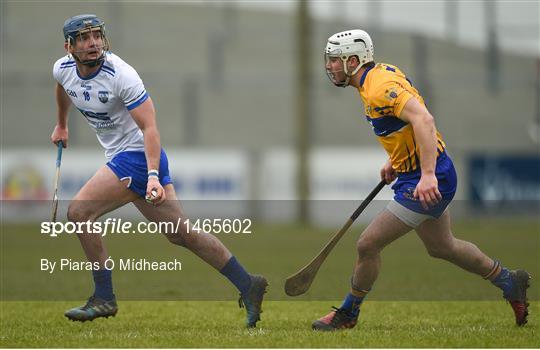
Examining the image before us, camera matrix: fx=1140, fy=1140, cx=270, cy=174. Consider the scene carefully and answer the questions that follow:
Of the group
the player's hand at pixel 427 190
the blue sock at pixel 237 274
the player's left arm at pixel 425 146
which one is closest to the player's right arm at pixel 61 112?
the blue sock at pixel 237 274

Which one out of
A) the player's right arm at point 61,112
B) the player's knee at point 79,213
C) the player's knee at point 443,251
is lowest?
the player's knee at point 443,251

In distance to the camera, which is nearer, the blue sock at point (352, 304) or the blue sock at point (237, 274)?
the blue sock at point (352, 304)

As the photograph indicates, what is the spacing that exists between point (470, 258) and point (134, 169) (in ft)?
8.05

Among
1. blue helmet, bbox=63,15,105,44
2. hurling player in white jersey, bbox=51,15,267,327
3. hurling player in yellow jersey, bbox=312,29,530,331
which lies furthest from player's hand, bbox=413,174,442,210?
blue helmet, bbox=63,15,105,44

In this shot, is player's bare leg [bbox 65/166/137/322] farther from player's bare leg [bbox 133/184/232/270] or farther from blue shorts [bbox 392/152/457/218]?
blue shorts [bbox 392/152/457/218]

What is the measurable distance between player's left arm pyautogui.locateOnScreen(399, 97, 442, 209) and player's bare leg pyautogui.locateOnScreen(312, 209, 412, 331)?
0.42 m

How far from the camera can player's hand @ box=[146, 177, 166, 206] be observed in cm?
764

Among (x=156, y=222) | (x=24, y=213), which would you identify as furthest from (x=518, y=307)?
(x=24, y=213)

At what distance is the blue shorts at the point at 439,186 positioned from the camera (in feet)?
25.4

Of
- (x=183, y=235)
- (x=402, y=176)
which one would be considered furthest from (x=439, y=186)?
(x=183, y=235)

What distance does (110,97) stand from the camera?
7.90 meters

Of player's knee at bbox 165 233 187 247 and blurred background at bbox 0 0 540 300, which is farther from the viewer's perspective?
blurred background at bbox 0 0 540 300

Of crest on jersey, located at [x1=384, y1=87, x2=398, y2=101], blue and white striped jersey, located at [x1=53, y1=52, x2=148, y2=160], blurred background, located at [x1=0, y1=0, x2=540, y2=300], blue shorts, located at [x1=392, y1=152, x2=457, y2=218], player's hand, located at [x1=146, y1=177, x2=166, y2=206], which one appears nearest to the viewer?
crest on jersey, located at [x1=384, y1=87, x2=398, y2=101]

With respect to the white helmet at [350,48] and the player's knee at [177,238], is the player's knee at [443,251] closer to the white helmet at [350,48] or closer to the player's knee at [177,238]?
the white helmet at [350,48]
